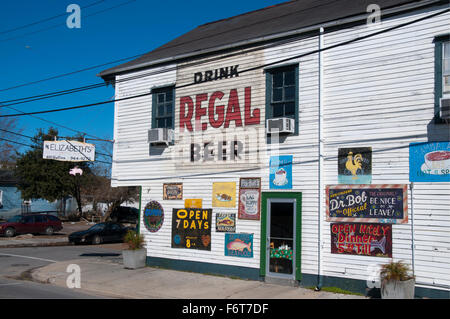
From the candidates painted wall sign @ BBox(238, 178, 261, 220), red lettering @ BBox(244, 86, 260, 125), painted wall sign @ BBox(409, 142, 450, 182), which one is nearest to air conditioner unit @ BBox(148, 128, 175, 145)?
red lettering @ BBox(244, 86, 260, 125)

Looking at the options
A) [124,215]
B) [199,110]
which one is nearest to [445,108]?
[199,110]

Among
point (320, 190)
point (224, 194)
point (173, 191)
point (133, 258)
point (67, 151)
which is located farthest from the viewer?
point (67, 151)

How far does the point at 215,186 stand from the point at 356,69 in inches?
216

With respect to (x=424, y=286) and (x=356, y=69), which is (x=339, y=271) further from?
(x=356, y=69)

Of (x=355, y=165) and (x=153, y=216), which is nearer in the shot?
(x=355, y=165)

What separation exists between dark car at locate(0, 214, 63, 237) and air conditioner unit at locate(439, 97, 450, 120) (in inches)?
1051

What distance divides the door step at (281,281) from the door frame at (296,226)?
0.14 metres

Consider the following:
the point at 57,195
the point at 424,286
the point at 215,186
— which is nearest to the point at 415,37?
the point at 424,286

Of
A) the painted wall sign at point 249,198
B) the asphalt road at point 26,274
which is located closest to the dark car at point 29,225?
the asphalt road at point 26,274

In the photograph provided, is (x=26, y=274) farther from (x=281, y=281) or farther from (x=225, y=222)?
(x=281, y=281)

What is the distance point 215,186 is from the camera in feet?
45.6

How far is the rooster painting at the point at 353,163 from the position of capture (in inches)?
442

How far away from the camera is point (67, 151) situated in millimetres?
15695

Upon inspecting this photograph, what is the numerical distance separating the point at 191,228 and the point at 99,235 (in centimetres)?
1351
